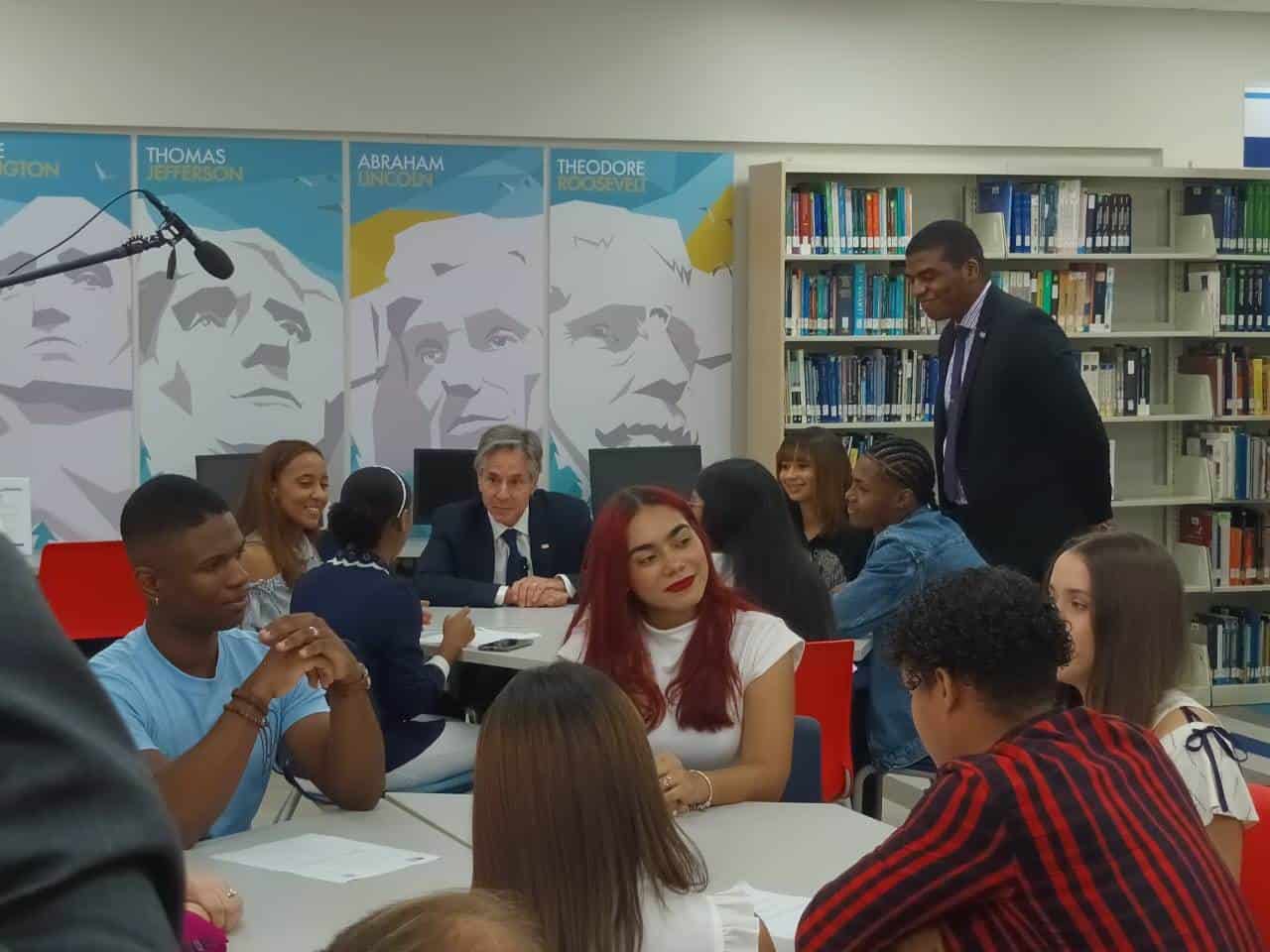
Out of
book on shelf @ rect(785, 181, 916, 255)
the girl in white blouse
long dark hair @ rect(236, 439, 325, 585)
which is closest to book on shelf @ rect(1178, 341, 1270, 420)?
book on shelf @ rect(785, 181, 916, 255)

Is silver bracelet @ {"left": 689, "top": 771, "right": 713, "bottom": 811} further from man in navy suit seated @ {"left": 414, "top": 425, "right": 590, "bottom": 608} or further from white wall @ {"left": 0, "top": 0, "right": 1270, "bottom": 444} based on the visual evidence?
white wall @ {"left": 0, "top": 0, "right": 1270, "bottom": 444}

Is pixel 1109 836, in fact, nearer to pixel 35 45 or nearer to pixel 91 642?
pixel 91 642

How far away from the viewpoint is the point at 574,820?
1876mm

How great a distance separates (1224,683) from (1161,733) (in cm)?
564

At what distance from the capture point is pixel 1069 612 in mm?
2566

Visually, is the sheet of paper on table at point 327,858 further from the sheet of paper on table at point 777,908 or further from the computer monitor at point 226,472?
the computer monitor at point 226,472

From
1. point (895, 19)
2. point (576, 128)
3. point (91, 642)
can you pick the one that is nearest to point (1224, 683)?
point (895, 19)

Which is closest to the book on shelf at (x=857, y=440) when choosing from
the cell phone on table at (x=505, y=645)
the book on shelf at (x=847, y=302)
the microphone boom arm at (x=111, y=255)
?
the book on shelf at (x=847, y=302)

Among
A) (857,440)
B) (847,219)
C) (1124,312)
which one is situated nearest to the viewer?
(847,219)

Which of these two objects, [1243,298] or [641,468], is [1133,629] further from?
[1243,298]

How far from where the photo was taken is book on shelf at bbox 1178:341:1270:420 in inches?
300

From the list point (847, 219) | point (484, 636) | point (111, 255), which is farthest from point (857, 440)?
point (111, 255)

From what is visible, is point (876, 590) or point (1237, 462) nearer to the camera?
point (876, 590)

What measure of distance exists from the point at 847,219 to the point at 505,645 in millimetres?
3469
